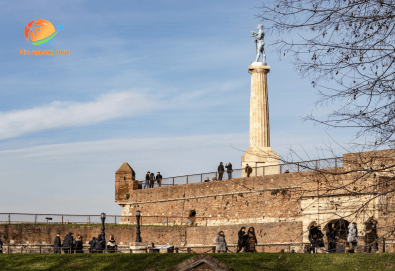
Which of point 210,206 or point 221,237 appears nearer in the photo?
point 221,237

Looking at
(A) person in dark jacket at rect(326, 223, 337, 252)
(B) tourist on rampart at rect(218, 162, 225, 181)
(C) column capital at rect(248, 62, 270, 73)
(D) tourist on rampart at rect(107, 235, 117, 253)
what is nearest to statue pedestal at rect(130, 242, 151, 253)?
(D) tourist on rampart at rect(107, 235, 117, 253)

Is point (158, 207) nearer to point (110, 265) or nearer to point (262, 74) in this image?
point (262, 74)

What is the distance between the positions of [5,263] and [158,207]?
1694 centimetres

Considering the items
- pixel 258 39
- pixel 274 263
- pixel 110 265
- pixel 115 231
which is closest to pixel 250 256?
pixel 274 263

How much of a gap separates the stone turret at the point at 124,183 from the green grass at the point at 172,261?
722 inches

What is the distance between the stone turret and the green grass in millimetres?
18347

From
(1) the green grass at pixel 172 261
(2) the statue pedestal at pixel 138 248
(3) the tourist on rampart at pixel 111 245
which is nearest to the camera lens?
(1) the green grass at pixel 172 261

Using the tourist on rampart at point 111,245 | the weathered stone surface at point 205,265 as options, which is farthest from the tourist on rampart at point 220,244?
the tourist on rampart at point 111,245

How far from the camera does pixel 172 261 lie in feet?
65.6

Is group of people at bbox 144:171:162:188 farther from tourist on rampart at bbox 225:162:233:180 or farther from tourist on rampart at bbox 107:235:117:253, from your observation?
tourist on rampart at bbox 107:235:117:253

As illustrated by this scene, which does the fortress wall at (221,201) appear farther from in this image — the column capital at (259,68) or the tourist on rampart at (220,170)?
the column capital at (259,68)

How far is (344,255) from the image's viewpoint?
1923 cm

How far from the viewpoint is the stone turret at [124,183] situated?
4025cm

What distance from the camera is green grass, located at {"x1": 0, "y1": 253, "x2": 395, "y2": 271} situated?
61.5ft
